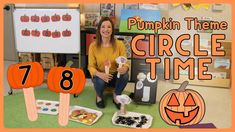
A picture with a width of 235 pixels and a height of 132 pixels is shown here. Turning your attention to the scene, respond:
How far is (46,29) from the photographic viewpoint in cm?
187

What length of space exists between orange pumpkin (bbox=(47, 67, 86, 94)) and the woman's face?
43 centimetres

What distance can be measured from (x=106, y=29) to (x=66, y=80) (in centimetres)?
52

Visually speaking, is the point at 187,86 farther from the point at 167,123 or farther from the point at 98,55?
the point at 98,55

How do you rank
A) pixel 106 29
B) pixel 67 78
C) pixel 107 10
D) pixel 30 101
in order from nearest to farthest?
pixel 67 78
pixel 30 101
pixel 106 29
pixel 107 10

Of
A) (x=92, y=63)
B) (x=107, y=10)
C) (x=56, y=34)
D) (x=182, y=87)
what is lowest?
(x=182, y=87)

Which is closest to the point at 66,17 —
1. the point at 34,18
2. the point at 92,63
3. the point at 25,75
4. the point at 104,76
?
the point at 34,18

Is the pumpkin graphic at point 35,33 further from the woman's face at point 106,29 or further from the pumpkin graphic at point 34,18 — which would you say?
the woman's face at point 106,29

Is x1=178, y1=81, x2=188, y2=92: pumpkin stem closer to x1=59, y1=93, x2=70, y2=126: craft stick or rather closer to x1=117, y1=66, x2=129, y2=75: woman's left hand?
x1=117, y1=66, x2=129, y2=75: woman's left hand

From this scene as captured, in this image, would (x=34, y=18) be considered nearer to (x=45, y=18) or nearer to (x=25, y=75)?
(x=45, y=18)

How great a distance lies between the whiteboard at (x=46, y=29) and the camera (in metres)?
1.87

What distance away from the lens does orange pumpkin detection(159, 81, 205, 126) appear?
68.2 inches
